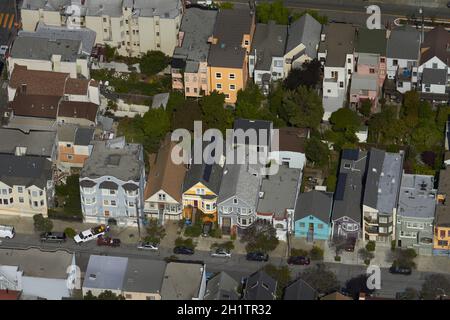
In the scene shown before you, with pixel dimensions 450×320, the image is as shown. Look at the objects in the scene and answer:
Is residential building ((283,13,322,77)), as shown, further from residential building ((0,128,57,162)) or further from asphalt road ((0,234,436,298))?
residential building ((0,128,57,162))

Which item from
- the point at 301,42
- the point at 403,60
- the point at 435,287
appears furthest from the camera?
the point at 301,42

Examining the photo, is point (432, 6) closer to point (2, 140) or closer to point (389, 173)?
point (389, 173)

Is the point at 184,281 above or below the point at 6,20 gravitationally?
below

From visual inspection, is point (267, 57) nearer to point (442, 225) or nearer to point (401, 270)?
point (442, 225)

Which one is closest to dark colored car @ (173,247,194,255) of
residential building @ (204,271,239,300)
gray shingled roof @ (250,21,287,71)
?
residential building @ (204,271,239,300)

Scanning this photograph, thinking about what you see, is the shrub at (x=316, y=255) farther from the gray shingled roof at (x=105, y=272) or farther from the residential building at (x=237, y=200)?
the gray shingled roof at (x=105, y=272)

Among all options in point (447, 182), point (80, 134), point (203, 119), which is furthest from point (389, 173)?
point (80, 134)

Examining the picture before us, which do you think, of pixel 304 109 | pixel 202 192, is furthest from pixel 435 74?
pixel 202 192

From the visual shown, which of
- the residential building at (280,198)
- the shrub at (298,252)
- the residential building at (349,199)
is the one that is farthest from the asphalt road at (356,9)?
the shrub at (298,252)
